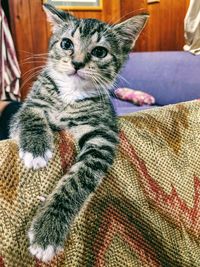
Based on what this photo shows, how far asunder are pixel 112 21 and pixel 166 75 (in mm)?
522

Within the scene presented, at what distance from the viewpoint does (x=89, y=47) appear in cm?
96

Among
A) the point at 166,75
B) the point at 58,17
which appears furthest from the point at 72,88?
the point at 166,75

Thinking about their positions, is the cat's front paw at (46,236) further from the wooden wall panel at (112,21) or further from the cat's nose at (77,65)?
the wooden wall panel at (112,21)

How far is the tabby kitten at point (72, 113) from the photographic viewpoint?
0.59m

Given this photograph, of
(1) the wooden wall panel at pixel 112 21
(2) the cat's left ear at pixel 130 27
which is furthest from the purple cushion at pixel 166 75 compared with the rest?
(2) the cat's left ear at pixel 130 27

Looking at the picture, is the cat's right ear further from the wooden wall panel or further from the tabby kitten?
the wooden wall panel

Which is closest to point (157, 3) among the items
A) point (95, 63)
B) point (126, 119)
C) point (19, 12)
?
point (19, 12)

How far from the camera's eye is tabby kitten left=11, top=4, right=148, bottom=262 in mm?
587

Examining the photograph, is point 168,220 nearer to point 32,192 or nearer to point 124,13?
point 32,192

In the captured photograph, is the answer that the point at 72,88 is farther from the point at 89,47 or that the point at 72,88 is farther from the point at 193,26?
the point at 193,26

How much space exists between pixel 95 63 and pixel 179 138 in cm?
34

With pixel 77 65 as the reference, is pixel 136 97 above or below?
below

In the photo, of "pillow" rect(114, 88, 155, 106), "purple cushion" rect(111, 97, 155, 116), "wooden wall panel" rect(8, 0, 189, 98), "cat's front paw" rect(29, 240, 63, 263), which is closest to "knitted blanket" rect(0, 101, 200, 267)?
"cat's front paw" rect(29, 240, 63, 263)

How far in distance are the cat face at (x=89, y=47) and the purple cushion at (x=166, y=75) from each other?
1.04 meters
